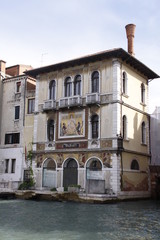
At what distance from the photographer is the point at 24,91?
30.4 meters

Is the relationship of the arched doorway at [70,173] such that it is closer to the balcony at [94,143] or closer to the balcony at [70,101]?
the balcony at [94,143]

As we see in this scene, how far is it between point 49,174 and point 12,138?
6.10m

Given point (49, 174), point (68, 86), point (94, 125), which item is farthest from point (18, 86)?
point (94, 125)

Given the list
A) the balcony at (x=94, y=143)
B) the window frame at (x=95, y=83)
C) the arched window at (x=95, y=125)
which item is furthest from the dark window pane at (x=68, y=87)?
the balcony at (x=94, y=143)

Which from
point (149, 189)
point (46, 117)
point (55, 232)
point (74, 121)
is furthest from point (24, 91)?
point (55, 232)

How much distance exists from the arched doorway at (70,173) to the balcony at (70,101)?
4.14 metres

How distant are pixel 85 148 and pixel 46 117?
4.79 meters

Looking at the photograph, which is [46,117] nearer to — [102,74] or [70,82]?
[70,82]

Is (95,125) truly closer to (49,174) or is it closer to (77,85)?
(77,85)

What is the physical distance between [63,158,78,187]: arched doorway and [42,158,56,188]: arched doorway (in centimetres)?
119

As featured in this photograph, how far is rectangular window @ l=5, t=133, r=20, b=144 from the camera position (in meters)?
30.1

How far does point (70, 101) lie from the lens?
25.6m

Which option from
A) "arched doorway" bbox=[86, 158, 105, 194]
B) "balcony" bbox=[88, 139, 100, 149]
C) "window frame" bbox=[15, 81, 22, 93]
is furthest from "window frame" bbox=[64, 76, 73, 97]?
"window frame" bbox=[15, 81, 22, 93]

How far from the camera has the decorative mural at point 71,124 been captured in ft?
82.9
